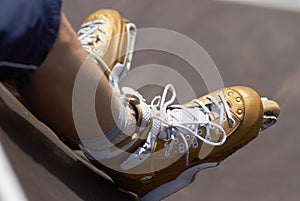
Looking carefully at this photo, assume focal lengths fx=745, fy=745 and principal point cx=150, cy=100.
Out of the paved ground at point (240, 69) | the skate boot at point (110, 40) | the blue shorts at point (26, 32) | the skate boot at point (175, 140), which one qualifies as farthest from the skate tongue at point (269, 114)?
the blue shorts at point (26, 32)

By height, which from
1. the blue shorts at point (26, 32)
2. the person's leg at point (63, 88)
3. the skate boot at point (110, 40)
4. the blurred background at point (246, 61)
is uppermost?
the blue shorts at point (26, 32)

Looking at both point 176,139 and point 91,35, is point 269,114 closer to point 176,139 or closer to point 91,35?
point 176,139

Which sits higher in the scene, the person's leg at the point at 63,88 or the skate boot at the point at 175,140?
the person's leg at the point at 63,88

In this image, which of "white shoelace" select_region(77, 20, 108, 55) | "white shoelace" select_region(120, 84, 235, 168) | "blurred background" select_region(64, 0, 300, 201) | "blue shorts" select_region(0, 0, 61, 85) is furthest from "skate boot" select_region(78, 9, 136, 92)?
"blue shorts" select_region(0, 0, 61, 85)

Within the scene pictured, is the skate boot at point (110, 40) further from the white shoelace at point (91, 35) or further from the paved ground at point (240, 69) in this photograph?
the paved ground at point (240, 69)

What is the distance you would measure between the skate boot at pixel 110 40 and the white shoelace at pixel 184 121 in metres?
0.26

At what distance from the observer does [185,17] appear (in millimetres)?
2084

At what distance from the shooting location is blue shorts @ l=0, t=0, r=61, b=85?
969mm

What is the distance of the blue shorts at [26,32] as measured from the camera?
0.97 m

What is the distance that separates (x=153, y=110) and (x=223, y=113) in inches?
5.3

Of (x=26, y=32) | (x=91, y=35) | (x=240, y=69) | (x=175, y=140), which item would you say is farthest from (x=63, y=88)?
(x=240, y=69)

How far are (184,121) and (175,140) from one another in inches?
1.4

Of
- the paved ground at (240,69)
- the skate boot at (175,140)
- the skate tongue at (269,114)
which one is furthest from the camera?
the paved ground at (240,69)

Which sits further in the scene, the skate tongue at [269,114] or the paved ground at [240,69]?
the paved ground at [240,69]
